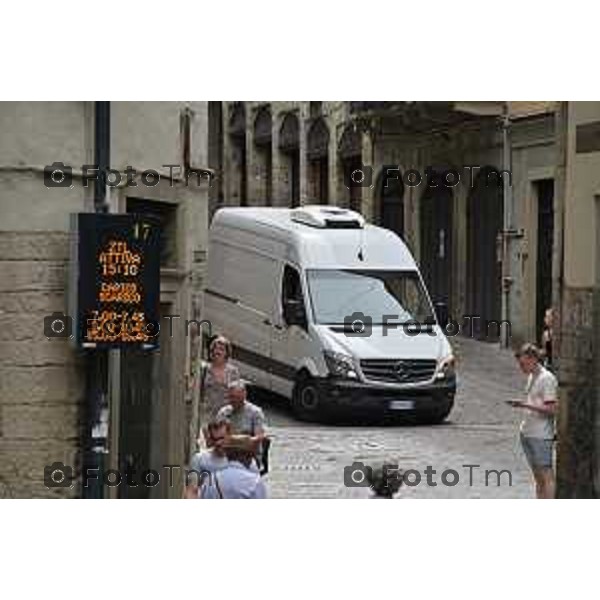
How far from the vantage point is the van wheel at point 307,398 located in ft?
22.5

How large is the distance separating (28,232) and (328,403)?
1.40 meters

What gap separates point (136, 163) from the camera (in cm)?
670

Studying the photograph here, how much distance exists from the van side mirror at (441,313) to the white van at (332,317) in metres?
0.02

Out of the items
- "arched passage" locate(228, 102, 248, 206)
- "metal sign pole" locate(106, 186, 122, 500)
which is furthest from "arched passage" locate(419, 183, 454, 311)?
"metal sign pole" locate(106, 186, 122, 500)

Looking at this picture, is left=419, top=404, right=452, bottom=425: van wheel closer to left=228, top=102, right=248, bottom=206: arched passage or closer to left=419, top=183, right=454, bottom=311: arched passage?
left=419, top=183, right=454, bottom=311: arched passage

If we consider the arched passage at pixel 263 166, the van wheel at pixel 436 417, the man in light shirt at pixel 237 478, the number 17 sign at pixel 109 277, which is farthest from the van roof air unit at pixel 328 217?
the man in light shirt at pixel 237 478

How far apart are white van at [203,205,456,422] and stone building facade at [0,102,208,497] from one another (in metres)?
0.23

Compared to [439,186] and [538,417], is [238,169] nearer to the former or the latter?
[439,186]

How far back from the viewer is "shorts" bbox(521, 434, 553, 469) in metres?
6.80

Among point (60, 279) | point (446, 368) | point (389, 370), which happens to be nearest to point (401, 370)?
point (389, 370)

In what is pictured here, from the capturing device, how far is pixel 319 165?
7066 millimetres
